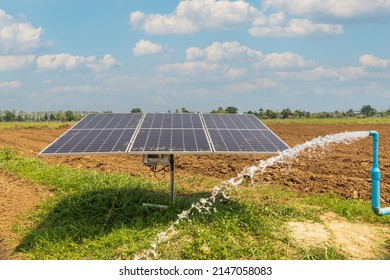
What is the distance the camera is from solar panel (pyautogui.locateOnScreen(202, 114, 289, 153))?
814cm

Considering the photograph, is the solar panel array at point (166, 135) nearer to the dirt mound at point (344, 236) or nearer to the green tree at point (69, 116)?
the dirt mound at point (344, 236)

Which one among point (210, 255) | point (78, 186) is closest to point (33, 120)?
point (78, 186)

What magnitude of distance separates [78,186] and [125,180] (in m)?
1.19

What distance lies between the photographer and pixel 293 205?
30.8 feet

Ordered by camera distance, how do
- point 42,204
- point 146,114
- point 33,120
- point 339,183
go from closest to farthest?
point 42,204 < point 146,114 < point 339,183 < point 33,120

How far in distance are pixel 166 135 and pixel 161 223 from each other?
1.91 metres

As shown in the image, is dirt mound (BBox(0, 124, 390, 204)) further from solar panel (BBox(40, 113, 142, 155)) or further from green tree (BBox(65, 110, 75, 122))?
green tree (BBox(65, 110, 75, 122))

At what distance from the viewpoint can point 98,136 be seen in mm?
A: 8820

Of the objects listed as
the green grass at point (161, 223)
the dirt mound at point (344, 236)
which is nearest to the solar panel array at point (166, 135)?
the green grass at point (161, 223)

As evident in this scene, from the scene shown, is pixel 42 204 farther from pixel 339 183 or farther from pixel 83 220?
pixel 339 183

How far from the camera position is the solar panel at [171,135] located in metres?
7.91

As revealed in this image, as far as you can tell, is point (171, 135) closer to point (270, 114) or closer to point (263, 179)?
point (263, 179)

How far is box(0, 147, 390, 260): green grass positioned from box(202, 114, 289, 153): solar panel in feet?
4.08

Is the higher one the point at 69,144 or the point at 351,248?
the point at 69,144
